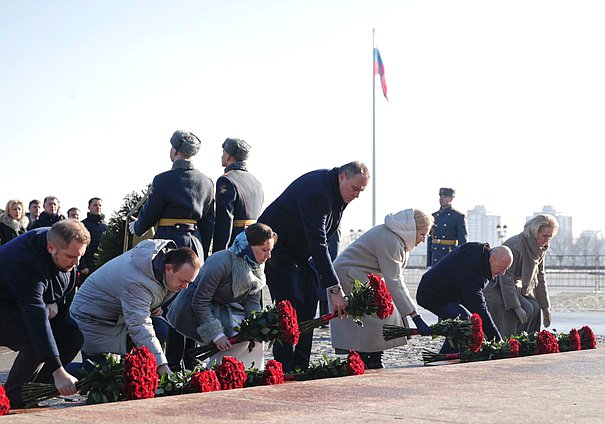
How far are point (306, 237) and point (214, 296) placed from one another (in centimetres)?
82

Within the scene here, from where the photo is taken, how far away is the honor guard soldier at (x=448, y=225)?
1442 centimetres

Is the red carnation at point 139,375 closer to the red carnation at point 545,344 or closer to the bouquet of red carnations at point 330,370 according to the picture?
the bouquet of red carnations at point 330,370

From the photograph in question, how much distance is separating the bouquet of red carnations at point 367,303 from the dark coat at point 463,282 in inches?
75.0

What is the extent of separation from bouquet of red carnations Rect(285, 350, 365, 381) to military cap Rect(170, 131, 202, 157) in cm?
229

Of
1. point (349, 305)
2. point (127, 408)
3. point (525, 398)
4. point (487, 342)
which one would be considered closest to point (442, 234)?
point (487, 342)

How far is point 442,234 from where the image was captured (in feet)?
47.9

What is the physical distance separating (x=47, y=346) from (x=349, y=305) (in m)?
2.46

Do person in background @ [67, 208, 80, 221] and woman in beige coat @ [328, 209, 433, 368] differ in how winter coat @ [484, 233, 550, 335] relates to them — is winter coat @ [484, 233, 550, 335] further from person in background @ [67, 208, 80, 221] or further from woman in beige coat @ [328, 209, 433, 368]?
person in background @ [67, 208, 80, 221]

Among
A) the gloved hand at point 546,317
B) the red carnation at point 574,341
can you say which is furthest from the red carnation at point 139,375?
the gloved hand at point 546,317

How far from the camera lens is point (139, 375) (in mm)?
5500

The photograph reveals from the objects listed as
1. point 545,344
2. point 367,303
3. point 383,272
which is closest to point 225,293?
point 367,303

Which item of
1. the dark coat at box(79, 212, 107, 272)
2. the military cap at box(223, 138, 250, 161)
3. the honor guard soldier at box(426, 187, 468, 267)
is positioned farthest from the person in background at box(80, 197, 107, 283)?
the honor guard soldier at box(426, 187, 468, 267)

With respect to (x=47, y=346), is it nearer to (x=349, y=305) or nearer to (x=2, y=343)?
(x=2, y=343)

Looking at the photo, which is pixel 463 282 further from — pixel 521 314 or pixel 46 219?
pixel 46 219
